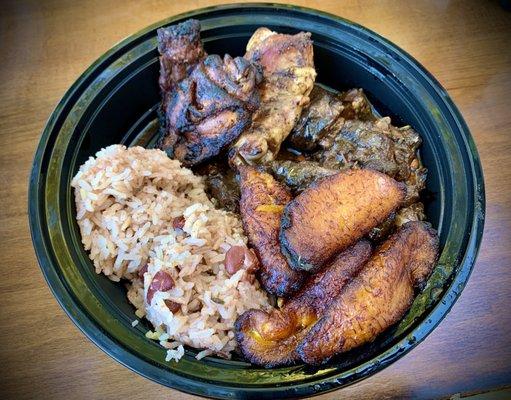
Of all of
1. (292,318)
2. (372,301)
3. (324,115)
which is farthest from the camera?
(324,115)

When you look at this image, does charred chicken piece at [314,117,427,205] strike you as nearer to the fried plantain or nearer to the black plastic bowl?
the black plastic bowl

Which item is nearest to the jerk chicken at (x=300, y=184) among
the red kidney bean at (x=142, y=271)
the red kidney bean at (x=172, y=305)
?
the red kidney bean at (x=172, y=305)

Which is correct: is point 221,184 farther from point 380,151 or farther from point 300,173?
point 380,151

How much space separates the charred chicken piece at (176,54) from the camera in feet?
8.21

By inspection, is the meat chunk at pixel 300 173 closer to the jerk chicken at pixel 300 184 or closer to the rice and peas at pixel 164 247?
the jerk chicken at pixel 300 184

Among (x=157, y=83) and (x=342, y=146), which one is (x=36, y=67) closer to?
(x=157, y=83)

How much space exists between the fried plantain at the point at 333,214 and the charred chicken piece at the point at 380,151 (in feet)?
0.99

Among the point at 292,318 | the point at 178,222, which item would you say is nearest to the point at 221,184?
the point at 178,222

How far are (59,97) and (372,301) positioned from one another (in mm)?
2340

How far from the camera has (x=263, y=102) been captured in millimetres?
2590

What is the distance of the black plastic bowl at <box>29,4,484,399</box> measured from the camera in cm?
185

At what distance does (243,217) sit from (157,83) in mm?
1086

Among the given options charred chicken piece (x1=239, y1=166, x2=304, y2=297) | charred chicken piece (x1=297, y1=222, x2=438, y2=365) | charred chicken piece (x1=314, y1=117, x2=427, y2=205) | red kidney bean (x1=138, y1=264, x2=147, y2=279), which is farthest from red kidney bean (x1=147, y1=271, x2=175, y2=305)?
charred chicken piece (x1=314, y1=117, x2=427, y2=205)

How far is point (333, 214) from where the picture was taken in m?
2.10
